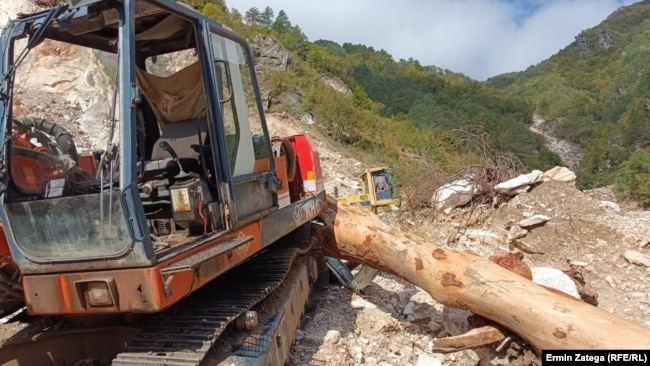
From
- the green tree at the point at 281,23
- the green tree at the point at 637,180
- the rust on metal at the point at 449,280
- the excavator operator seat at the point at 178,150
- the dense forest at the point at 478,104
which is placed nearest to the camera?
the excavator operator seat at the point at 178,150

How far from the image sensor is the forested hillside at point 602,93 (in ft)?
124

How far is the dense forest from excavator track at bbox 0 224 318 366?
5659 millimetres

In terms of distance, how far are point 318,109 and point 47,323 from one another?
19.3 meters

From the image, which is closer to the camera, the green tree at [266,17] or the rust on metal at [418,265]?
the rust on metal at [418,265]

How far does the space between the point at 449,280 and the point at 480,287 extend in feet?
0.91

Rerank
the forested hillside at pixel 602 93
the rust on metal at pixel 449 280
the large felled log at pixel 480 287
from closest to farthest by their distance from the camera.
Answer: the large felled log at pixel 480 287, the rust on metal at pixel 449 280, the forested hillside at pixel 602 93

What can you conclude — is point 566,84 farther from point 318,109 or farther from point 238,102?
point 238,102

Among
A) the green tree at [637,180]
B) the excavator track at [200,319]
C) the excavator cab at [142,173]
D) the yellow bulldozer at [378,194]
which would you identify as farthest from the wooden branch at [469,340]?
the green tree at [637,180]

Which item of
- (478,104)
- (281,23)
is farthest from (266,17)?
(478,104)

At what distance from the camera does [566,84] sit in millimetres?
87188

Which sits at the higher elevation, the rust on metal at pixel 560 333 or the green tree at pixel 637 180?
the rust on metal at pixel 560 333

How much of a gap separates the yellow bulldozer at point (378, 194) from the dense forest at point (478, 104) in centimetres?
64

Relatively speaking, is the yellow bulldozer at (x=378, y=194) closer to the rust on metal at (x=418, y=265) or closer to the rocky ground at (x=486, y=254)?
the rocky ground at (x=486, y=254)

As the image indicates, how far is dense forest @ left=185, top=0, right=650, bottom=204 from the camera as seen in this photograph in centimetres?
1323
